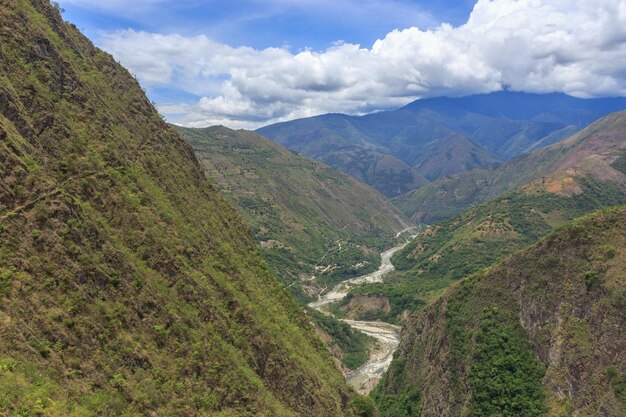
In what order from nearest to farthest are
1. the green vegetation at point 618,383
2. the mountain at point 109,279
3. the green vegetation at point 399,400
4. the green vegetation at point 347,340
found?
the mountain at point 109,279 → the green vegetation at point 618,383 → the green vegetation at point 399,400 → the green vegetation at point 347,340

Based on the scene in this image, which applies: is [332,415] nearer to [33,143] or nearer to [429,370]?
[429,370]

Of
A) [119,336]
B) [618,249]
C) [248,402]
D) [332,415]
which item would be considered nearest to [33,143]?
[119,336]

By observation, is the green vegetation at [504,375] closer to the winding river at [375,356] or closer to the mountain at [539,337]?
the mountain at [539,337]

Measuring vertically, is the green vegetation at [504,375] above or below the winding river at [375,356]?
above

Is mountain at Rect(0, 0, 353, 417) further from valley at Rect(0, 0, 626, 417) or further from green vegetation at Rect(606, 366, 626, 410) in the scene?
green vegetation at Rect(606, 366, 626, 410)

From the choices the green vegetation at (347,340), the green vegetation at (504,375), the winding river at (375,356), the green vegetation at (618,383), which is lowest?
the winding river at (375,356)

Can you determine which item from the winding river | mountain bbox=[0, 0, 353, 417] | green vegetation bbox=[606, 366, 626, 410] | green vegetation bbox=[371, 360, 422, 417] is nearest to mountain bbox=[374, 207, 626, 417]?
green vegetation bbox=[606, 366, 626, 410]

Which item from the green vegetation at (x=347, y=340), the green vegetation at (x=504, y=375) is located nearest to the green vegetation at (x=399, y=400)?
the green vegetation at (x=504, y=375)
